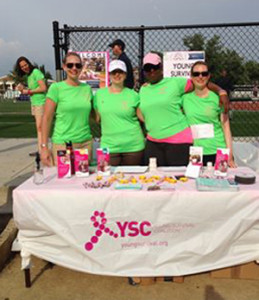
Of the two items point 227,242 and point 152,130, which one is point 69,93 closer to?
point 152,130

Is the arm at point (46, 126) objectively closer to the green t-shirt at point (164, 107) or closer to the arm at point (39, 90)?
the green t-shirt at point (164, 107)

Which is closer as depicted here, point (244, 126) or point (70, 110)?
point (70, 110)

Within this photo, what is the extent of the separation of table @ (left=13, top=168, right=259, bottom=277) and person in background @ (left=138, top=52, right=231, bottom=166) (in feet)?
1.69

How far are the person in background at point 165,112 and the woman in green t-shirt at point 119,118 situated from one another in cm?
11

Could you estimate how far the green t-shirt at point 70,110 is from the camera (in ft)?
8.35

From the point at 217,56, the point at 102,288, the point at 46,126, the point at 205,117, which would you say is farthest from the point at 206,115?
the point at 217,56

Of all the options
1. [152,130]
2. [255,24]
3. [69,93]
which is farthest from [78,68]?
[255,24]

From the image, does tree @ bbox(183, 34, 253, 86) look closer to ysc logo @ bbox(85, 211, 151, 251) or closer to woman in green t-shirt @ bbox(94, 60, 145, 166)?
woman in green t-shirt @ bbox(94, 60, 145, 166)

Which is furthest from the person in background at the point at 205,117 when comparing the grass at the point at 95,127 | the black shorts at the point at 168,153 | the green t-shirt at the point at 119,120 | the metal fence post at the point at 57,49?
the grass at the point at 95,127

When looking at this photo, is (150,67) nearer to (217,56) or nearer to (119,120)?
(119,120)

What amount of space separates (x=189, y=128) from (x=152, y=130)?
1.09ft

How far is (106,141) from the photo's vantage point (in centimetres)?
264

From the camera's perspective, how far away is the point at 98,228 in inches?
82.0

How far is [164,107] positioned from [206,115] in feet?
1.24
